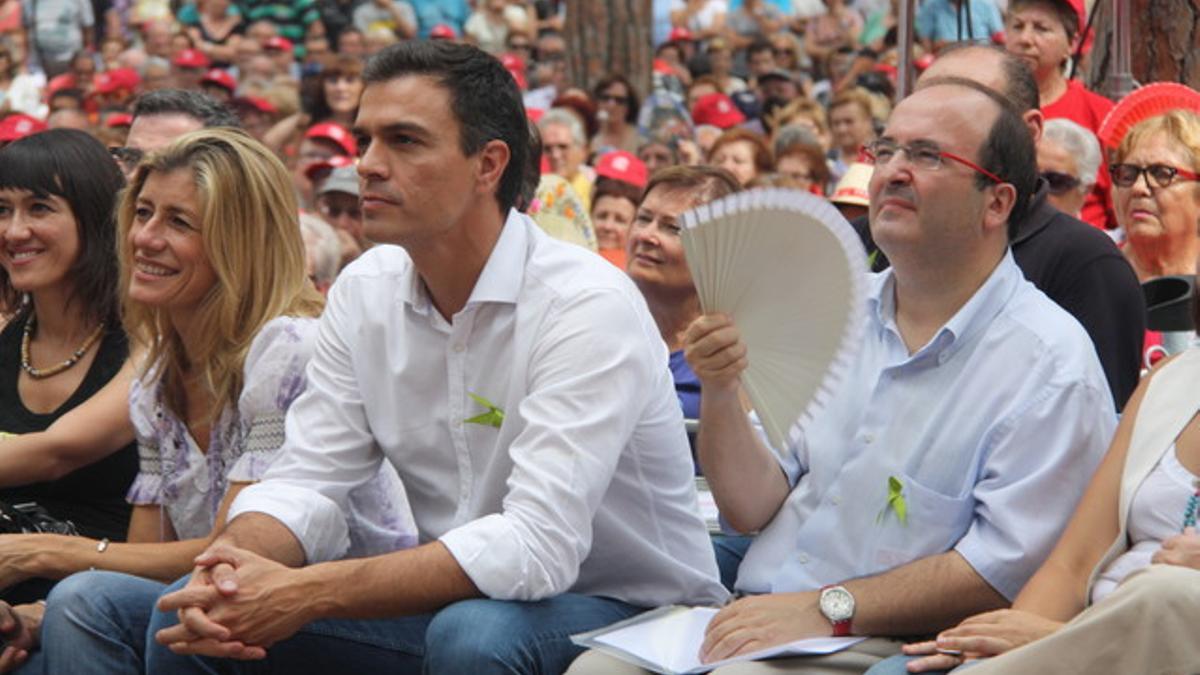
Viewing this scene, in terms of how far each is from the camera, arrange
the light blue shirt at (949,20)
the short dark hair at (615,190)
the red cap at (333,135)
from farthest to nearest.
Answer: the light blue shirt at (949,20), the red cap at (333,135), the short dark hair at (615,190)

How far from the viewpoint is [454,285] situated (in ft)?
13.5

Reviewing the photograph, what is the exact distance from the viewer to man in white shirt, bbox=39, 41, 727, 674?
3.78 m

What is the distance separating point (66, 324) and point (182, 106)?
4.00ft

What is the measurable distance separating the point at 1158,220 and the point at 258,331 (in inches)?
107

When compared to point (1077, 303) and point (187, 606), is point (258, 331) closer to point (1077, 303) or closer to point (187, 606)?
point (187, 606)

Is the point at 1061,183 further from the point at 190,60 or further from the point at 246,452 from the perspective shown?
the point at 190,60

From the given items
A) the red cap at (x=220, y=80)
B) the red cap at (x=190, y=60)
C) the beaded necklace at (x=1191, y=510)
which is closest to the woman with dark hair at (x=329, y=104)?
the red cap at (x=220, y=80)

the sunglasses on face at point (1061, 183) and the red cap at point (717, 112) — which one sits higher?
the sunglasses on face at point (1061, 183)

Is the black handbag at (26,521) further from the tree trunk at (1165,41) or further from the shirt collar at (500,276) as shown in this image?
the tree trunk at (1165,41)

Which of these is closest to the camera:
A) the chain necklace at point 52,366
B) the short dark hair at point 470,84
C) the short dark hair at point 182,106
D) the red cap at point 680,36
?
the short dark hair at point 470,84

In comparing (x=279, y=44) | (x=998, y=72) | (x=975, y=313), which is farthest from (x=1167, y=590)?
(x=279, y=44)

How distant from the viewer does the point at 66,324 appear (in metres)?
5.25

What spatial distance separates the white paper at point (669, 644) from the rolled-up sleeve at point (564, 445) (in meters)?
0.15

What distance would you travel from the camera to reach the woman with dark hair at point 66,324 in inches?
197
